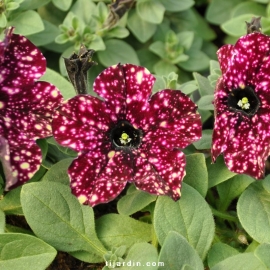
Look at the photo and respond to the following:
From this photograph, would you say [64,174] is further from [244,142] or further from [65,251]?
[244,142]

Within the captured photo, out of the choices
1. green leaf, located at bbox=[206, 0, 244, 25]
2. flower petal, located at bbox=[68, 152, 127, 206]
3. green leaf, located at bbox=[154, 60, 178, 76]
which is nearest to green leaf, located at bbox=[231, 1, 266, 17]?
green leaf, located at bbox=[206, 0, 244, 25]

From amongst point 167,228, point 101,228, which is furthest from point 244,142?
point 101,228

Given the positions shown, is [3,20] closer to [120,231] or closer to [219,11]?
[120,231]

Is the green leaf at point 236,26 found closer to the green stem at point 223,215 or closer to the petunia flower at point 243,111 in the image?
the petunia flower at point 243,111

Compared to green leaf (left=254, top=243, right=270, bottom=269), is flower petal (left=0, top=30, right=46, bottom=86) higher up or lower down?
higher up

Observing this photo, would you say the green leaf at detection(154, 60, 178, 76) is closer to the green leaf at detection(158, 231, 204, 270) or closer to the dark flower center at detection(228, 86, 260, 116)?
the dark flower center at detection(228, 86, 260, 116)

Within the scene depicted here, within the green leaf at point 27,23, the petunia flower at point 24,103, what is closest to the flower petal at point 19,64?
the petunia flower at point 24,103
